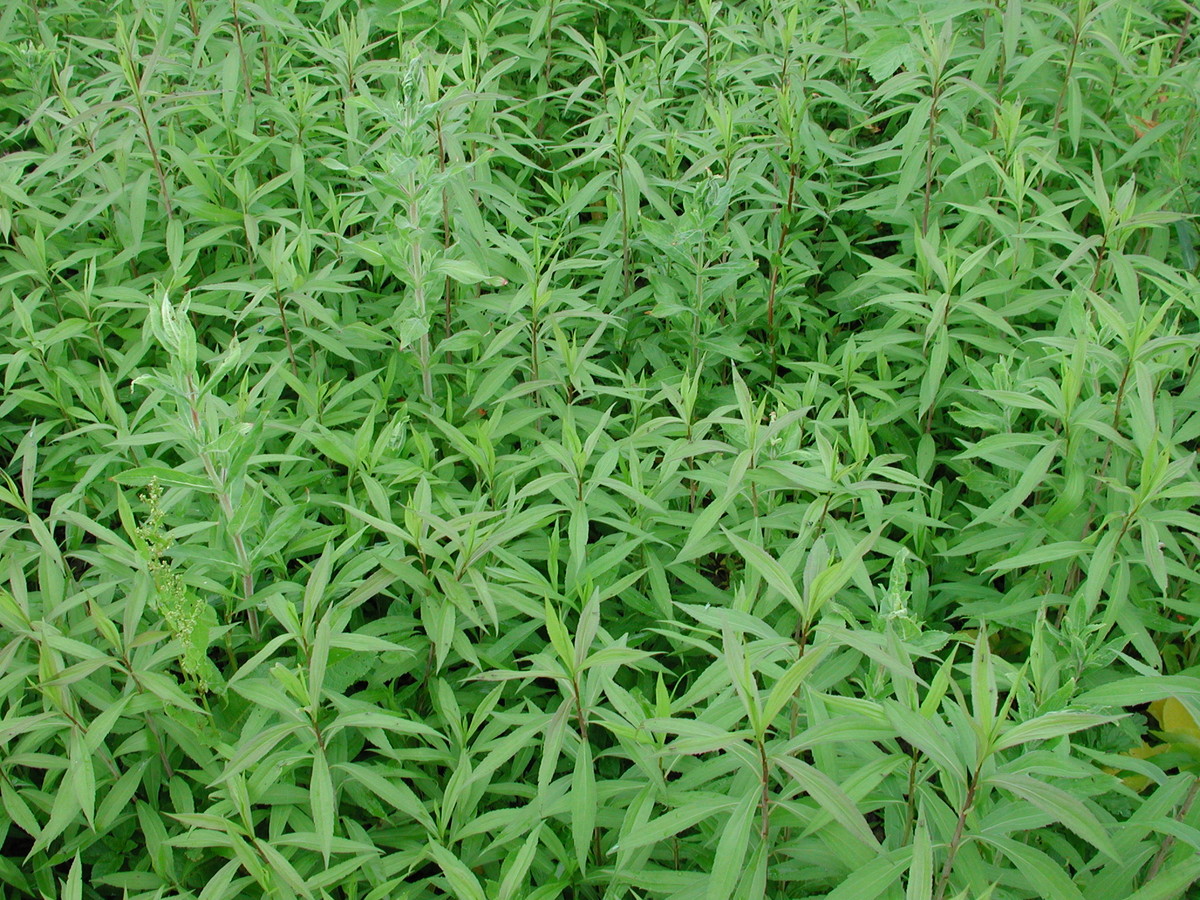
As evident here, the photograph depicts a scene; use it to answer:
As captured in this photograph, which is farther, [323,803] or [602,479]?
[602,479]

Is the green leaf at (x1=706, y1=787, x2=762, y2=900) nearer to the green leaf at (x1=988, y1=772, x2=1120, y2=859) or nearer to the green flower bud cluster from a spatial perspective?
the green leaf at (x1=988, y1=772, x2=1120, y2=859)

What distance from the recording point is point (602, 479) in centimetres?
200

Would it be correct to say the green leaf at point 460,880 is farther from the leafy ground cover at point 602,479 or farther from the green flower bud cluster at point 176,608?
the green flower bud cluster at point 176,608

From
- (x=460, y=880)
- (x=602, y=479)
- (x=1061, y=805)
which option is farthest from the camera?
(x=602, y=479)

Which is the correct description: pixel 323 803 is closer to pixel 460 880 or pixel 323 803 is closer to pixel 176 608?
pixel 460 880

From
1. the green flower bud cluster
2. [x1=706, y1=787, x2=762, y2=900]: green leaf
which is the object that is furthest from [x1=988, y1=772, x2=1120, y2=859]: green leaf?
the green flower bud cluster

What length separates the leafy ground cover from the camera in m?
1.52

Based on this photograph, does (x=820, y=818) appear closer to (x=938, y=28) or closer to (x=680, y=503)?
(x=680, y=503)

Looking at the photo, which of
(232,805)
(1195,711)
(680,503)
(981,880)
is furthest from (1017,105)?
(232,805)

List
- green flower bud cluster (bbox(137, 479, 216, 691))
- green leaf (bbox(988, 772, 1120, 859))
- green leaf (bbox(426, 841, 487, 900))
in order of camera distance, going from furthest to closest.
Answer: green flower bud cluster (bbox(137, 479, 216, 691)) → green leaf (bbox(426, 841, 487, 900)) → green leaf (bbox(988, 772, 1120, 859))

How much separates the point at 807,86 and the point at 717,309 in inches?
31.3

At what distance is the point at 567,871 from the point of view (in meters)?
1.60

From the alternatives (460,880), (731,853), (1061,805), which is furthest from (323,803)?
(1061,805)

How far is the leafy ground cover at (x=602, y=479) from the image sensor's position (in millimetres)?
1522
